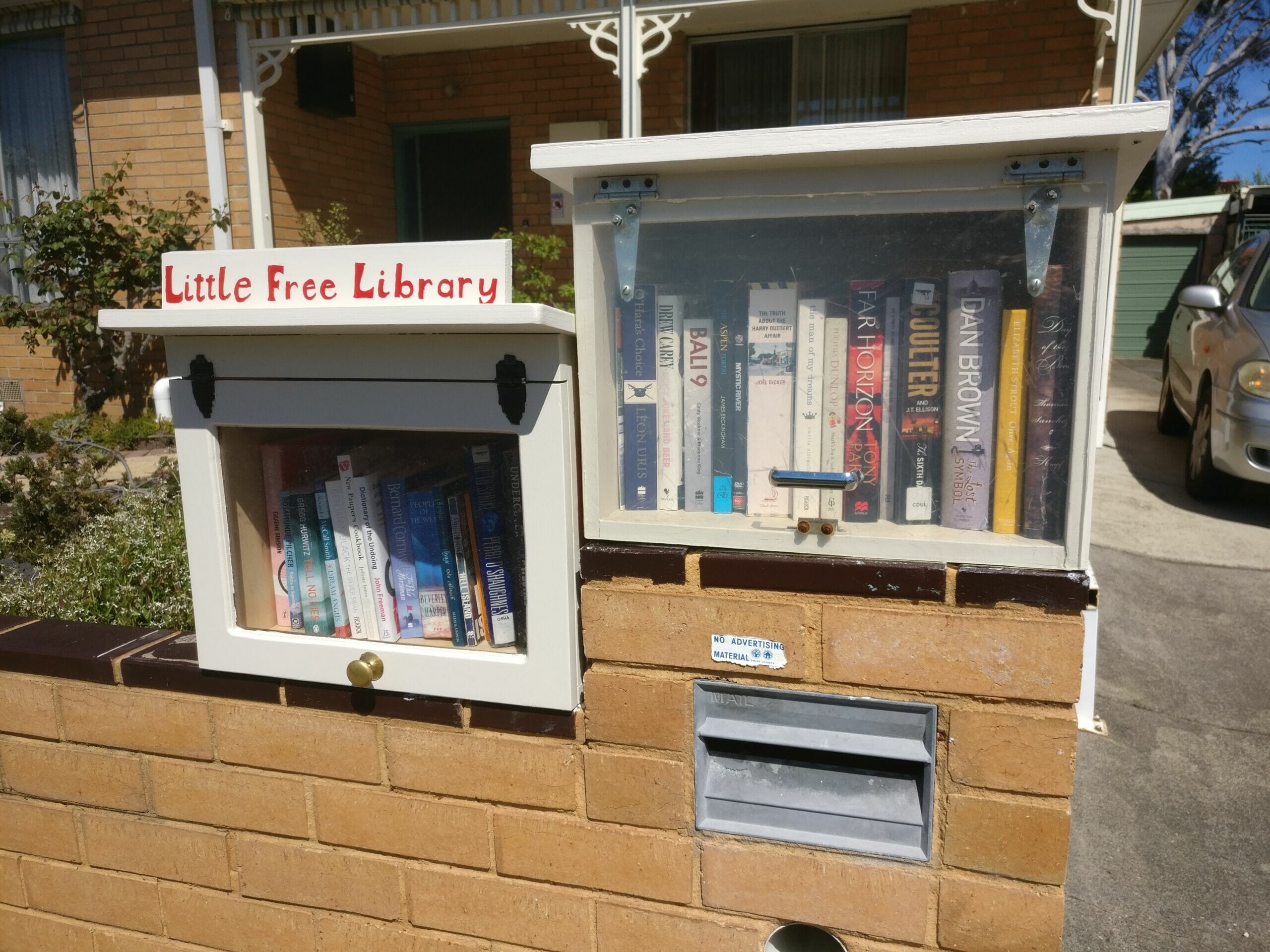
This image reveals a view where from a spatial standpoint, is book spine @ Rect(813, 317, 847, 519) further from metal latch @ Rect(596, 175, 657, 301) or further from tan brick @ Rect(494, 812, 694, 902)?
tan brick @ Rect(494, 812, 694, 902)

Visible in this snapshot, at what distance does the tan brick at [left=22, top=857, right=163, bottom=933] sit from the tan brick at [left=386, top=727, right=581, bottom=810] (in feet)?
2.33

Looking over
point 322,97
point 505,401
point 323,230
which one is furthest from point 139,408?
point 505,401

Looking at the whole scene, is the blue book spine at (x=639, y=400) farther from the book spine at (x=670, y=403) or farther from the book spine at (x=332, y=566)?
the book spine at (x=332, y=566)

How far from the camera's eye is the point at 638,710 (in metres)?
1.54

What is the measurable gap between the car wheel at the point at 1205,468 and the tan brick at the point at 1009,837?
19.8ft

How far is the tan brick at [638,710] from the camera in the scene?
1.52 m

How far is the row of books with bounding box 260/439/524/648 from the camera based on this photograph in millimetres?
1663

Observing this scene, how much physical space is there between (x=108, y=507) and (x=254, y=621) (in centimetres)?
238

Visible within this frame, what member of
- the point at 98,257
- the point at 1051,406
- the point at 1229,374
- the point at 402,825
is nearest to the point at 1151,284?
the point at 1229,374

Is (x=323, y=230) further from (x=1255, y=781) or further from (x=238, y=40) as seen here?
(x=1255, y=781)

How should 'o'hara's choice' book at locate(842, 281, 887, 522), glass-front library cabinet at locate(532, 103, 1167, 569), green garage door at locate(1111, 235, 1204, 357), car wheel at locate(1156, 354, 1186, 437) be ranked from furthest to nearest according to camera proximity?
green garage door at locate(1111, 235, 1204, 357) → car wheel at locate(1156, 354, 1186, 437) → 'o'hara's choice' book at locate(842, 281, 887, 522) → glass-front library cabinet at locate(532, 103, 1167, 569)

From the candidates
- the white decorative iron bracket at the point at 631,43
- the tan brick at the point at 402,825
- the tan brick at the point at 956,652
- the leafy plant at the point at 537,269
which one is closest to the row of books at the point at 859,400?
the tan brick at the point at 956,652

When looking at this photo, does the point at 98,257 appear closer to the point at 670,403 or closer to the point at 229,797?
the point at 229,797

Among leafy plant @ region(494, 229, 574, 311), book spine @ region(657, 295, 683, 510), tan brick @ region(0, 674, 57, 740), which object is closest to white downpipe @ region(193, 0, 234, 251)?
leafy plant @ region(494, 229, 574, 311)
